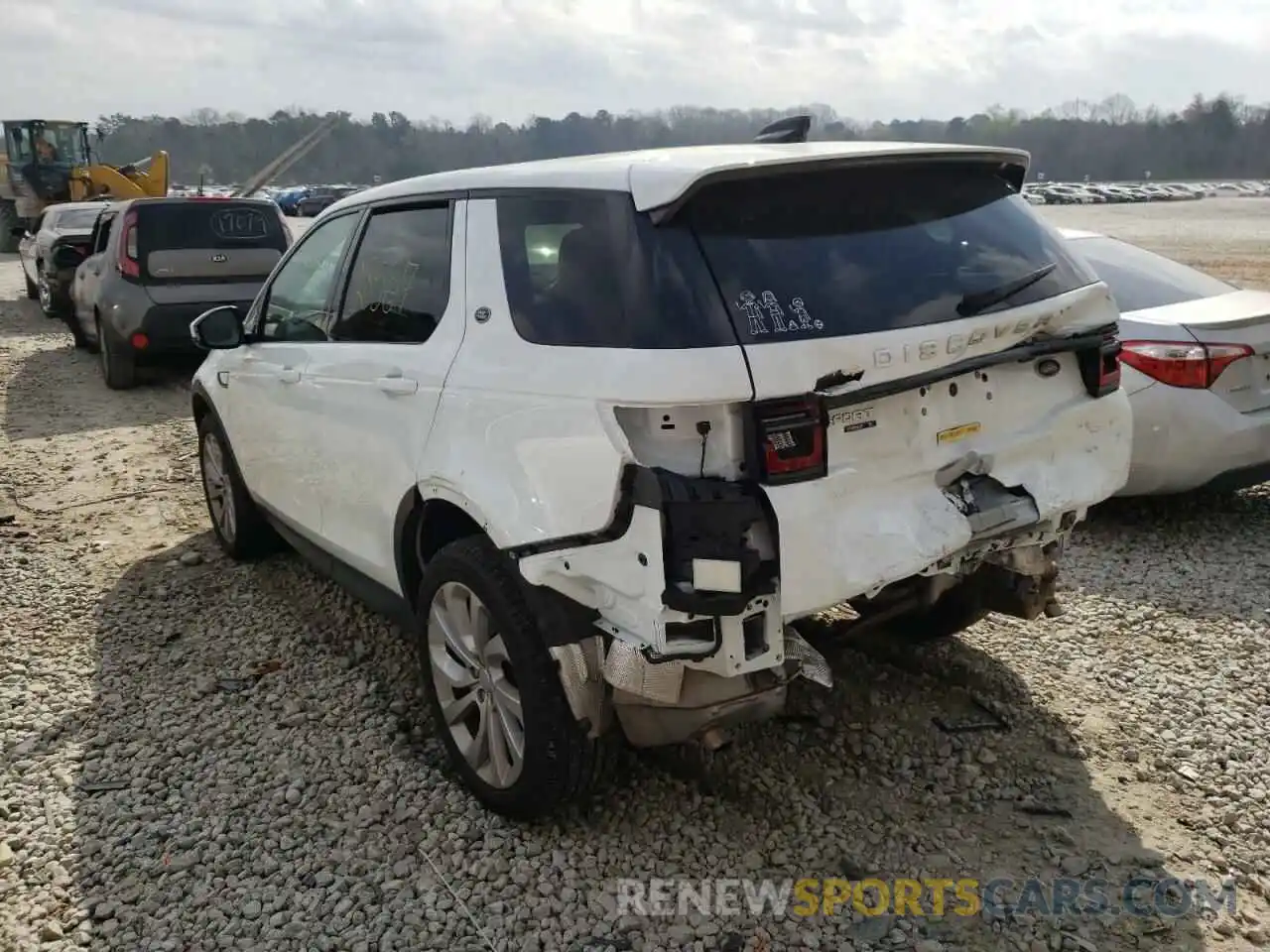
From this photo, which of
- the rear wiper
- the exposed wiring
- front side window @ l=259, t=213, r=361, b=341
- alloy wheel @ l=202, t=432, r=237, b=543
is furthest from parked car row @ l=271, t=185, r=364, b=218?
the exposed wiring

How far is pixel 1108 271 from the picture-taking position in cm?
600

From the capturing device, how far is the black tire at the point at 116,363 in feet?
32.9

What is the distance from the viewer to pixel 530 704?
117 inches

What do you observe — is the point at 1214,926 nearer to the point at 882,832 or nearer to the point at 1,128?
the point at 882,832

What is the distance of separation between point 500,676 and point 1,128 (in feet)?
89.0

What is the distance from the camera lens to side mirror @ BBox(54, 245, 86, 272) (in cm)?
1421

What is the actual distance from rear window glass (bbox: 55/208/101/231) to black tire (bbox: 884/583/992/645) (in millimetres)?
15211

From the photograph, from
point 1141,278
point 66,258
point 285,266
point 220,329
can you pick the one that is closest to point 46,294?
point 66,258

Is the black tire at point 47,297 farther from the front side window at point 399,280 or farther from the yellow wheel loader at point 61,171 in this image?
the front side window at point 399,280

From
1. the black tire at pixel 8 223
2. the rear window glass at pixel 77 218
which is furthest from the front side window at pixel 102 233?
the black tire at pixel 8 223

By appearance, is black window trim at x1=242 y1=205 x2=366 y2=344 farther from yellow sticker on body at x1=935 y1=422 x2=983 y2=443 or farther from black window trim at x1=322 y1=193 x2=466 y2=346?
yellow sticker on body at x1=935 y1=422 x2=983 y2=443

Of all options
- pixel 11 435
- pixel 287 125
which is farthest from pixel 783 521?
pixel 287 125

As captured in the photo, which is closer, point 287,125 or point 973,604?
point 973,604

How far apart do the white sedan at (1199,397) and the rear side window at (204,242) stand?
7.73m
